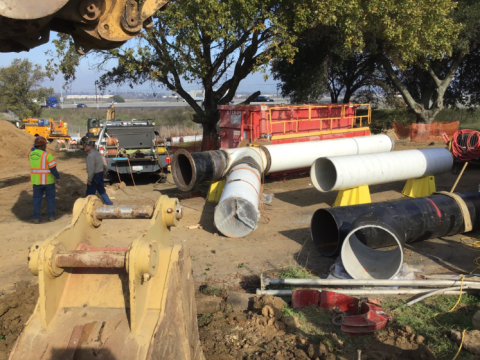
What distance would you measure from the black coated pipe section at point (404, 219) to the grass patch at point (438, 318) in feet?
5.32

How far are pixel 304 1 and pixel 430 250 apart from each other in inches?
375

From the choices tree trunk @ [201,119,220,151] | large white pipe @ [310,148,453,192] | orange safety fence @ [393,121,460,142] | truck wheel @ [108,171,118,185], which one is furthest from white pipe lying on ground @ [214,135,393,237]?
orange safety fence @ [393,121,460,142]

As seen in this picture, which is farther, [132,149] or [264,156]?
[132,149]

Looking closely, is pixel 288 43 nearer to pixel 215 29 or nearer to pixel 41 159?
pixel 215 29

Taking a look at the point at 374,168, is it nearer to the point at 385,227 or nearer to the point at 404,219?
the point at 404,219

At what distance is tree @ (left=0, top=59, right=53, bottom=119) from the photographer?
3941 centimetres

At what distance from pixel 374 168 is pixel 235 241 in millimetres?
4045

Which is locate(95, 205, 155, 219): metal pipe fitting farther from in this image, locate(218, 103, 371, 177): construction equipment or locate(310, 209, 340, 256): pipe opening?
locate(218, 103, 371, 177): construction equipment

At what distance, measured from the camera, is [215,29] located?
13.4 m

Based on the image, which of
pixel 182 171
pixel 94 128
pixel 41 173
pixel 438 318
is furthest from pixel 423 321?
pixel 94 128

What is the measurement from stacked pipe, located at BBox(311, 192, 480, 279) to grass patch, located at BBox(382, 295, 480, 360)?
2.64ft

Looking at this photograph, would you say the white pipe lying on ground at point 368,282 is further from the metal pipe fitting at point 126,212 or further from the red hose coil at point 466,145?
the red hose coil at point 466,145

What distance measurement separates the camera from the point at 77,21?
3604 millimetres

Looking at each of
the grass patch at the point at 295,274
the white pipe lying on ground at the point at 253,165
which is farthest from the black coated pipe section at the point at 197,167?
the grass patch at the point at 295,274
